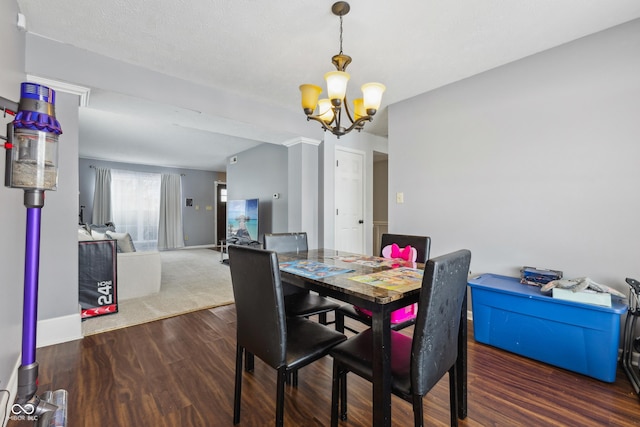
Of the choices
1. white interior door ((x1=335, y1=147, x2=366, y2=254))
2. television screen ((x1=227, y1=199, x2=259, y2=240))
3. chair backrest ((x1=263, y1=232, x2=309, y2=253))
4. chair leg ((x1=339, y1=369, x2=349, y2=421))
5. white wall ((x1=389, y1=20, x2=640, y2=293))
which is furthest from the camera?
television screen ((x1=227, y1=199, x2=259, y2=240))

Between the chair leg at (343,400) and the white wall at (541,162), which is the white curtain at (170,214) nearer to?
the white wall at (541,162)

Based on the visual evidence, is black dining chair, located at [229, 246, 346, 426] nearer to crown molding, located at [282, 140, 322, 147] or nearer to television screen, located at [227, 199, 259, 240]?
crown molding, located at [282, 140, 322, 147]

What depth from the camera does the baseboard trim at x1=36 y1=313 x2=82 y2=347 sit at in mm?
2246

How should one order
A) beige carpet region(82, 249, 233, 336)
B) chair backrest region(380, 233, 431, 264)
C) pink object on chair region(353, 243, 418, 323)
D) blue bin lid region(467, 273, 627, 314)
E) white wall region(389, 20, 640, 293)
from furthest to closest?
1. beige carpet region(82, 249, 233, 336)
2. chair backrest region(380, 233, 431, 264)
3. white wall region(389, 20, 640, 293)
4. pink object on chair region(353, 243, 418, 323)
5. blue bin lid region(467, 273, 627, 314)

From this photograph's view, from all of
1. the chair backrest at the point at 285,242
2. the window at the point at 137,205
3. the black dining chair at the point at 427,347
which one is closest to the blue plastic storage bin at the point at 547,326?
the black dining chair at the point at 427,347

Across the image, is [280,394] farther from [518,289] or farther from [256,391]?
[518,289]

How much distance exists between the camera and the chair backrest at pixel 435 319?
42.4 inches

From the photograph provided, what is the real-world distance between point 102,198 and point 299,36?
709 cm

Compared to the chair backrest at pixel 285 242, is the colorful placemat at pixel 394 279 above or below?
below

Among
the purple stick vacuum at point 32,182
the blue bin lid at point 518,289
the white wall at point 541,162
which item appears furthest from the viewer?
the white wall at point 541,162

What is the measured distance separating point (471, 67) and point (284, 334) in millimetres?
2735

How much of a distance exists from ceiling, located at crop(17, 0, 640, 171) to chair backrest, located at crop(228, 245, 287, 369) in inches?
64.0

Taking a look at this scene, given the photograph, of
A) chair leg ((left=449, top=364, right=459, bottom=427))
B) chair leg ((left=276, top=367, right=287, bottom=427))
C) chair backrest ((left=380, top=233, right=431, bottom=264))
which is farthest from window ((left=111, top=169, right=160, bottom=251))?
chair leg ((left=449, top=364, right=459, bottom=427))

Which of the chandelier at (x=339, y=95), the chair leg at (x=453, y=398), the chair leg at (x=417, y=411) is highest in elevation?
the chandelier at (x=339, y=95)
